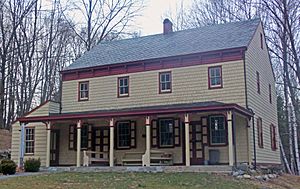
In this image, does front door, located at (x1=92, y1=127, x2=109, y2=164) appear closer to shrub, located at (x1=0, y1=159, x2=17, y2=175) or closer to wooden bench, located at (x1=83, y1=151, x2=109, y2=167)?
wooden bench, located at (x1=83, y1=151, x2=109, y2=167)

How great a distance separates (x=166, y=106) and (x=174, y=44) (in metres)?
4.48

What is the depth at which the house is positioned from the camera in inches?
803

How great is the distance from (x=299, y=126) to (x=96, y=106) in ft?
62.5

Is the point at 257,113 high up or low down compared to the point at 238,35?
down

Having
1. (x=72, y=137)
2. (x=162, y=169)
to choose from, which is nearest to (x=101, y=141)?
(x=72, y=137)

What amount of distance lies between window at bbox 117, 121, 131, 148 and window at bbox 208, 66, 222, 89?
5.32 m

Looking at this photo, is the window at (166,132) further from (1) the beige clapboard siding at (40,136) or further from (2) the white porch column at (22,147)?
(2) the white porch column at (22,147)

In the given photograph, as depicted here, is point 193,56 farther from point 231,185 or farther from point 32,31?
point 32,31

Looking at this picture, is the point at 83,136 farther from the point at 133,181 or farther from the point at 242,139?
the point at 133,181

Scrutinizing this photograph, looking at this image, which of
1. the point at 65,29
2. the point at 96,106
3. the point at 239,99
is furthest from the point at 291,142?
the point at 65,29

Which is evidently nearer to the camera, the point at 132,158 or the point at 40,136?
the point at 132,158

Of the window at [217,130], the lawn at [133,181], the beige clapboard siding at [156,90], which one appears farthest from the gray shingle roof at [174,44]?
the lawn at [133,181]

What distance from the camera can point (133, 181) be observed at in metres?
15.4

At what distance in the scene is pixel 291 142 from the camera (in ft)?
107
